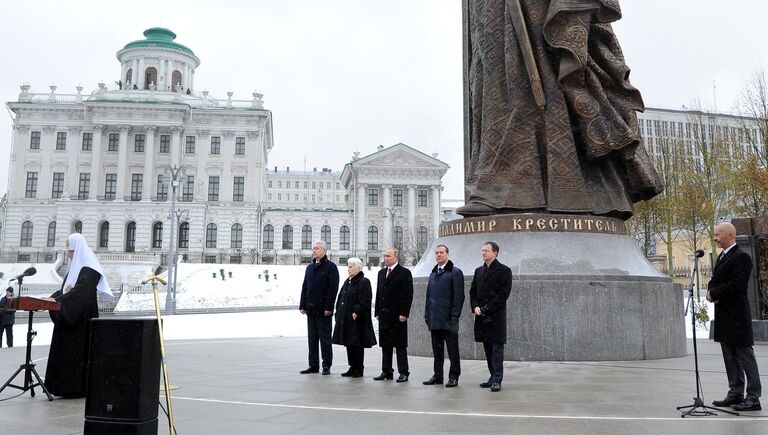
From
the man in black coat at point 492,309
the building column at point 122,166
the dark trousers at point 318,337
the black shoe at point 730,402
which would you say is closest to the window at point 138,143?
the building column at point 122,166

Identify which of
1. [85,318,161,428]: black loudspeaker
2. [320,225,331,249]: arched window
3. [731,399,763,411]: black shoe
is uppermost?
[320,225,331,249]: arched window

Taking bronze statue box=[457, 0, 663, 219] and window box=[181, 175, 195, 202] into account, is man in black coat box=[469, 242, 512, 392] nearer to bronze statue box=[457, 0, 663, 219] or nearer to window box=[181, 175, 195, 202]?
bronze statue box=[457, 0, 663, 219]

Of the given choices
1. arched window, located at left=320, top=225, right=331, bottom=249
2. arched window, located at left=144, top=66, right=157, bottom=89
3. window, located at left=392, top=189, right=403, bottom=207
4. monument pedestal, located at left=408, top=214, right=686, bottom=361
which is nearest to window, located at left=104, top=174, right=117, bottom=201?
arched window, located at left=144, top=66, right=157, bottom=89

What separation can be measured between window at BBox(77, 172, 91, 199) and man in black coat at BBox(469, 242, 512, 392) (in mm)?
82855

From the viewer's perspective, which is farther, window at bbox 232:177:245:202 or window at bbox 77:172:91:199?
window at bbox 232:177:245:202

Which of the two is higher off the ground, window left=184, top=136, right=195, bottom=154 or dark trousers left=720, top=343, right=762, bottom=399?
window left=184, top=136, right=195, bottom=154

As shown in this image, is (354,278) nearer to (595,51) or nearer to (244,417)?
(244,417)

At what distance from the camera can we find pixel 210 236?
81312 millimetres

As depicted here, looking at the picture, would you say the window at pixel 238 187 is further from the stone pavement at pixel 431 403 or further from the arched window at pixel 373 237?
the stone pavement at pixel 431 403

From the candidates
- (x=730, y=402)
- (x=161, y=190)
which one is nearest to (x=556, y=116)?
(x=730, y=402)

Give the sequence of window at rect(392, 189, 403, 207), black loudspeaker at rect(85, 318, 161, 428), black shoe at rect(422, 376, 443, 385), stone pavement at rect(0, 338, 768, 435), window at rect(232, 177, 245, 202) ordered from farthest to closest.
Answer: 1. window at rect(392, 189, 403, 207)
2. window at rect(232, 177, 245, 202)
3. black shoe at rect(422, 376, 443, 385)
4. stone pavement at rect(0, 338, 768, 435)
5. black loudspeaker at rect(85, 318, 161, 428)

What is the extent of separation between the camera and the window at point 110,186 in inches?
3182

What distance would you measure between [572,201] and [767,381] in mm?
4338

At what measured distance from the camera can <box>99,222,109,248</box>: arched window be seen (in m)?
79.2
